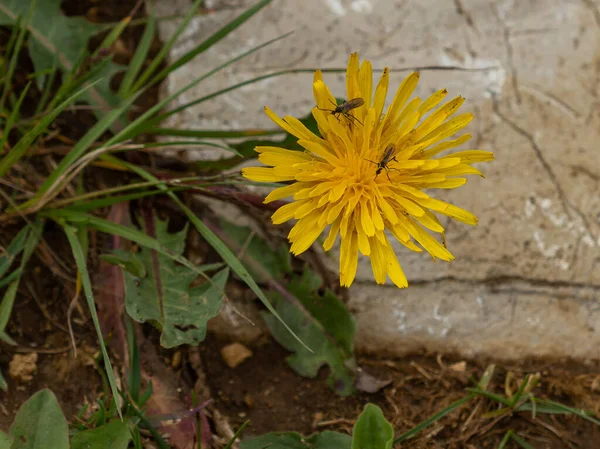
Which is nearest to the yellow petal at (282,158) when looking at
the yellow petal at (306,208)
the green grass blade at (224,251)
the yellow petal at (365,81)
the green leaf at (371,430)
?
the yellow petal at (306,208)

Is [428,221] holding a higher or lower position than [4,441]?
higher

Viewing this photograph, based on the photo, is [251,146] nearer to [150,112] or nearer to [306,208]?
[150,112]

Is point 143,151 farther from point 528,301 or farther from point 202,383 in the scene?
point 528,301

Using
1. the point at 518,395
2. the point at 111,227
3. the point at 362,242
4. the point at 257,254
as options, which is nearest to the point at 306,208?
the point at 362,242

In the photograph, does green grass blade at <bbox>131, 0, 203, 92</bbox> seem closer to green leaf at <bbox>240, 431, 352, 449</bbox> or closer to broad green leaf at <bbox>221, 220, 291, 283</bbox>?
broad green leaf at <bbox>221, 220, 291, 283</bbox>

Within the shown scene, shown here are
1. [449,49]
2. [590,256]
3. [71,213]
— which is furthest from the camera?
[449,49]

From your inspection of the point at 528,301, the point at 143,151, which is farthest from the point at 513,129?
the point at 143,151
